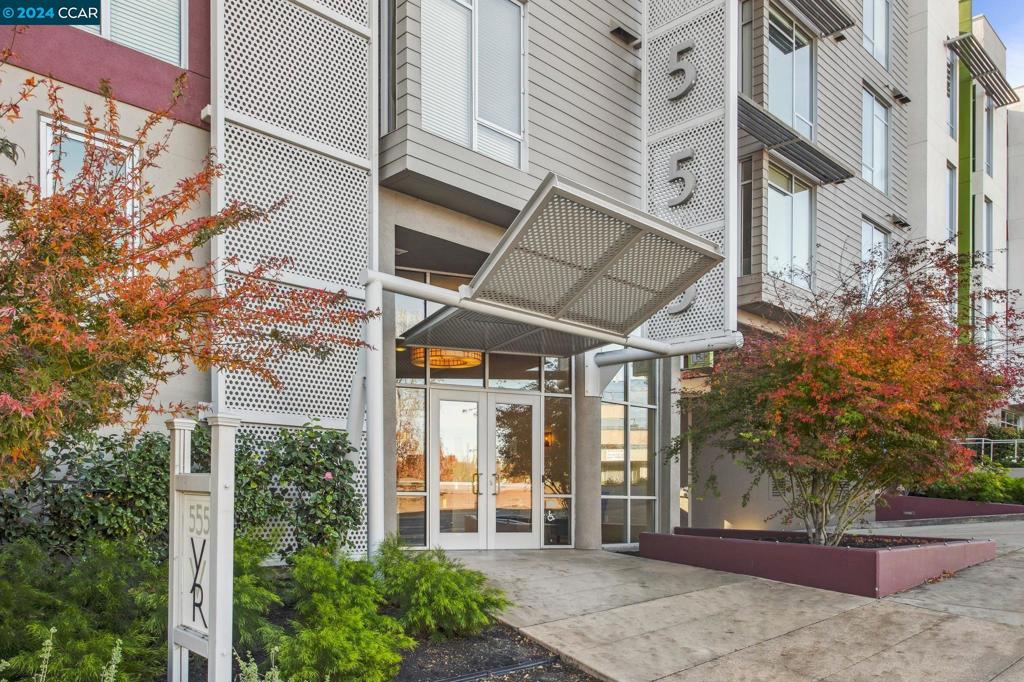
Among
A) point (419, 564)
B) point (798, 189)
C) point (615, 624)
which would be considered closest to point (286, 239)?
point (419, 564)

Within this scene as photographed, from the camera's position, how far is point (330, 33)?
364 inches

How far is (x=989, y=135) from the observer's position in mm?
28453

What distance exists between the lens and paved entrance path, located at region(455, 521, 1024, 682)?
6406 millimetres

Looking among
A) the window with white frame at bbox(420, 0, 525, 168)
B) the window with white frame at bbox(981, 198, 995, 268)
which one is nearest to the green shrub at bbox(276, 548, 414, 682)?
the window with white frame at bbox(420, 0, 525, 168)

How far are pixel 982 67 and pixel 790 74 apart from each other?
14.2 m

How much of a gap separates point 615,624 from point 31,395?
553 centimetres

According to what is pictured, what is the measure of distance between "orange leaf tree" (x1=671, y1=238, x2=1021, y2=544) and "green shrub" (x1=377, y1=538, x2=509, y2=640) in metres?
4.34

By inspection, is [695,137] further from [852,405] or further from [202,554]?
[202,554]

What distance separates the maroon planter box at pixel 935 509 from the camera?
701 inches

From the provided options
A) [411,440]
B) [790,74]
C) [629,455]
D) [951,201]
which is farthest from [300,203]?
[951,201]

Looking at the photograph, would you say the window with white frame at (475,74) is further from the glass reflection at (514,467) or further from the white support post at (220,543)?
the white support post at (220,543)

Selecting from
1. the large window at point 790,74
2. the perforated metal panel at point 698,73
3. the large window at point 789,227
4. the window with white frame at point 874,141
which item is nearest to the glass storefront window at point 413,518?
the perforated metal panel at point 698,73

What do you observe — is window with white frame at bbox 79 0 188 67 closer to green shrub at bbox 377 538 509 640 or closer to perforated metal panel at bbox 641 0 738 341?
green shrub at bbox 377 538 509 640

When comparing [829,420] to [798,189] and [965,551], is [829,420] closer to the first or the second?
[965,551]
